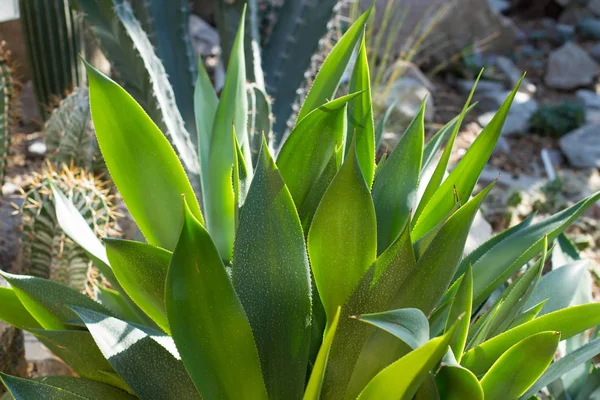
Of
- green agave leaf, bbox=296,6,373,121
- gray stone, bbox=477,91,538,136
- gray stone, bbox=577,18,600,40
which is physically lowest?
gray stone, bbox=477,91,538,136

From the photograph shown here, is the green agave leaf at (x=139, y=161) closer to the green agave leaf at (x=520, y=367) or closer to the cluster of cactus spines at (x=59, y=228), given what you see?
the green agave leaf at (x=520, y=367)

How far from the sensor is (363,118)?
3.27 ft

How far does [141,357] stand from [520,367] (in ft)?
1.46

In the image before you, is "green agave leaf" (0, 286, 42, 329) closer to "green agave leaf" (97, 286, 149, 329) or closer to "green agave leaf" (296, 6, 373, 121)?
"green agave leaf" (97, 286, 149, 329)

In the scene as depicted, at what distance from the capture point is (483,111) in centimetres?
448

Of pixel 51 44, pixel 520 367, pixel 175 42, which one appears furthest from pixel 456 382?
pixel 51 44

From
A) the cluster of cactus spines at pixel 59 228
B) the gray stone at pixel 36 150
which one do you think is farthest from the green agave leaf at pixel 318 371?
the gray stone at pixel 36 150

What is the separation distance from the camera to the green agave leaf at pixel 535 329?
2.52ft

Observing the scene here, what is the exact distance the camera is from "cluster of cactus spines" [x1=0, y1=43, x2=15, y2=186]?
5.84 feet

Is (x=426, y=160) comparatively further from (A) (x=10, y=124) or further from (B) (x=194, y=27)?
(B) (x=194, y=27)

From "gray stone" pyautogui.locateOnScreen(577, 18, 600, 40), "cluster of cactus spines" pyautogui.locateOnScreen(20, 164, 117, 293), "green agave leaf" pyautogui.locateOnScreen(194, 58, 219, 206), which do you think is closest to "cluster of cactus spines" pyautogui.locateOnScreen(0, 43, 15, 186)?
"cluster of cactus spines" pyautogui.locateOnScreen(20, 164, 117, 293)

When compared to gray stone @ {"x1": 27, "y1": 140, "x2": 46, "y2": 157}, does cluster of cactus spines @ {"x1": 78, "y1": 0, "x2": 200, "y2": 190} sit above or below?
above

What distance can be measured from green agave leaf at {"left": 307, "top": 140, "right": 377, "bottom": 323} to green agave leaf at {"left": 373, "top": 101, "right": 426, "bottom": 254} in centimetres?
12

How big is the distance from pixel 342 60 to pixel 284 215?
0.39 metres
